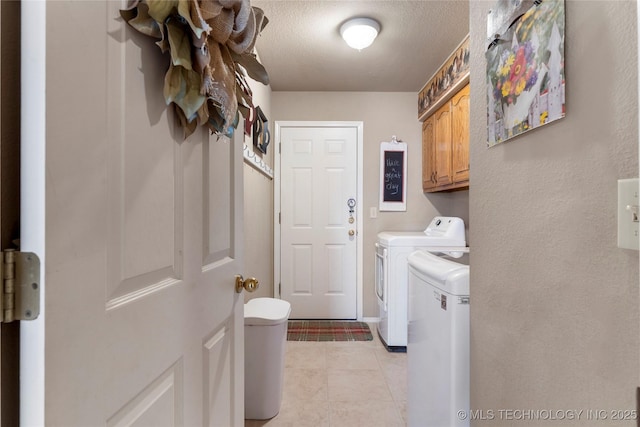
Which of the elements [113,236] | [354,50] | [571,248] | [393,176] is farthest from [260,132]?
[571,248]

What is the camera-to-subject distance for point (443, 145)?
2652mm

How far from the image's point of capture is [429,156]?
2.96 meters

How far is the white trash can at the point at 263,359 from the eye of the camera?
1567 mm

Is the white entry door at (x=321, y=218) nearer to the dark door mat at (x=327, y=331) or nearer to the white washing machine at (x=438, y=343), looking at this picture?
the dark door mat at (x=327, y=331)

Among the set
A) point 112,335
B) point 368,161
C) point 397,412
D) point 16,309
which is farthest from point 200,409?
point 368,161

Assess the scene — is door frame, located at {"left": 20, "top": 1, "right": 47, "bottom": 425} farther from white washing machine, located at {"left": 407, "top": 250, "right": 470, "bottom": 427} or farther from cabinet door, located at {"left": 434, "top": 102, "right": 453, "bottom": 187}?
cabinet door, located at {"left": 434, "top": 102, "right": 453, "bottom": 187}

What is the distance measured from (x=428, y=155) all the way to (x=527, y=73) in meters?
2.30

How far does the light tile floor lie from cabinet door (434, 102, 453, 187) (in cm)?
154

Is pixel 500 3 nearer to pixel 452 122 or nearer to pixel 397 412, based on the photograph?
pixel 452 122

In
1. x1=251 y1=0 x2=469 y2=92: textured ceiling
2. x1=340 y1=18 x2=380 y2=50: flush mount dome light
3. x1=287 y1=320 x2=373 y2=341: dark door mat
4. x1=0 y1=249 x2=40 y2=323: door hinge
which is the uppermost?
x1=251 y1=0 x2=469 y2=92: textured ceiling

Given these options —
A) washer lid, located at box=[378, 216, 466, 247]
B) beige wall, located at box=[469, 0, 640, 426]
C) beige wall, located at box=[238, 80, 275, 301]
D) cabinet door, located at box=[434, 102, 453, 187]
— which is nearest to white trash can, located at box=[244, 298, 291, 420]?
beige wall, located at box=[238, 80, 275, 301]

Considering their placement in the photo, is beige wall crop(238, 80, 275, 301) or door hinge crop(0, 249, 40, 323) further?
beige wall crop(238, 80, 275, 301)

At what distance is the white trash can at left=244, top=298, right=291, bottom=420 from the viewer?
1567mm

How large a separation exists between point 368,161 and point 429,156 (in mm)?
602
